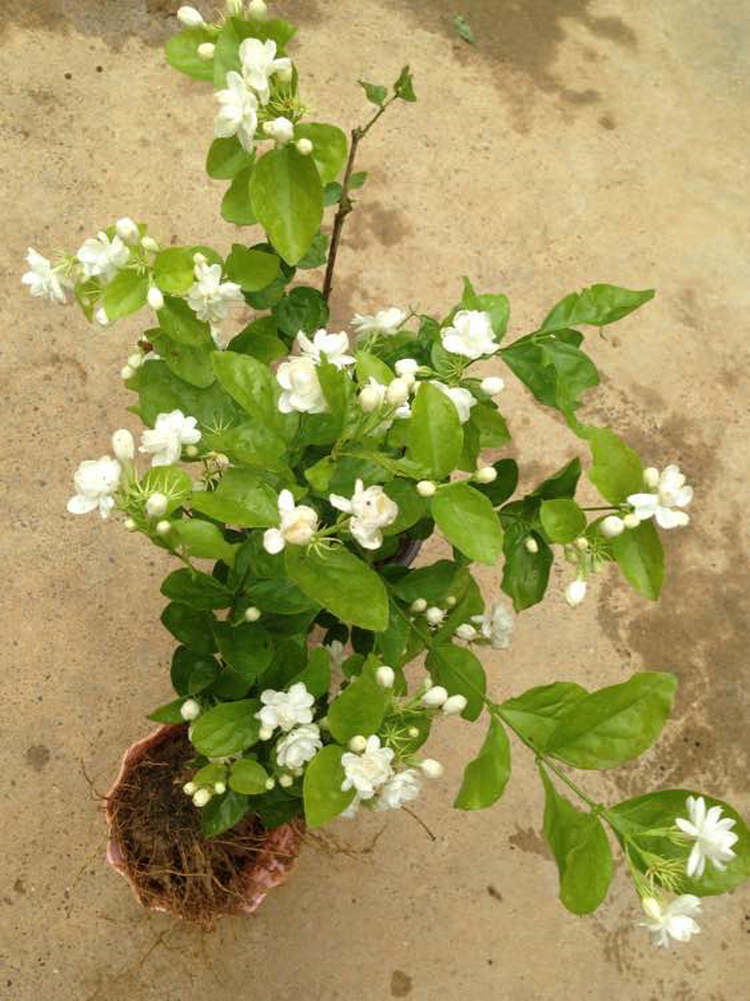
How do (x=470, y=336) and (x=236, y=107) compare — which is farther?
(x=470, y=336)

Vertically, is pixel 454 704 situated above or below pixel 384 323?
below

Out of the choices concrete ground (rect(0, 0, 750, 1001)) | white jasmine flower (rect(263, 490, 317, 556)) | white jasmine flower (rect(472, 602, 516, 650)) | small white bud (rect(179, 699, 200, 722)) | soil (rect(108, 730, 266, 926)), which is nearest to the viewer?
white jasmine flower (rect(263, 490, 317, 556))

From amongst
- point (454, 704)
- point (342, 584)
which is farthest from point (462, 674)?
point (342, 584)

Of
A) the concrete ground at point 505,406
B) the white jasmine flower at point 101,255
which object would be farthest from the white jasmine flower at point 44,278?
the concrete ground at point 505,406

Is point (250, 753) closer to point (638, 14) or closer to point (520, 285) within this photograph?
point (520, 285)

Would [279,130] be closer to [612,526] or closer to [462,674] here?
[612,526]

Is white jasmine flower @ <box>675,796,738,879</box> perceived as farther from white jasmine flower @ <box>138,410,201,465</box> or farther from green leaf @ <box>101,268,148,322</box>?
green leaf @ <box>101,268,148,322</box>

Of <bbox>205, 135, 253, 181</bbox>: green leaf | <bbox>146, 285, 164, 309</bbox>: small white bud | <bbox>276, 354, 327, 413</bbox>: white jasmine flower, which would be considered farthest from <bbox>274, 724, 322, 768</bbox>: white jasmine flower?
<bbox>205, 135, 253, 181</bbox>: green leaf
